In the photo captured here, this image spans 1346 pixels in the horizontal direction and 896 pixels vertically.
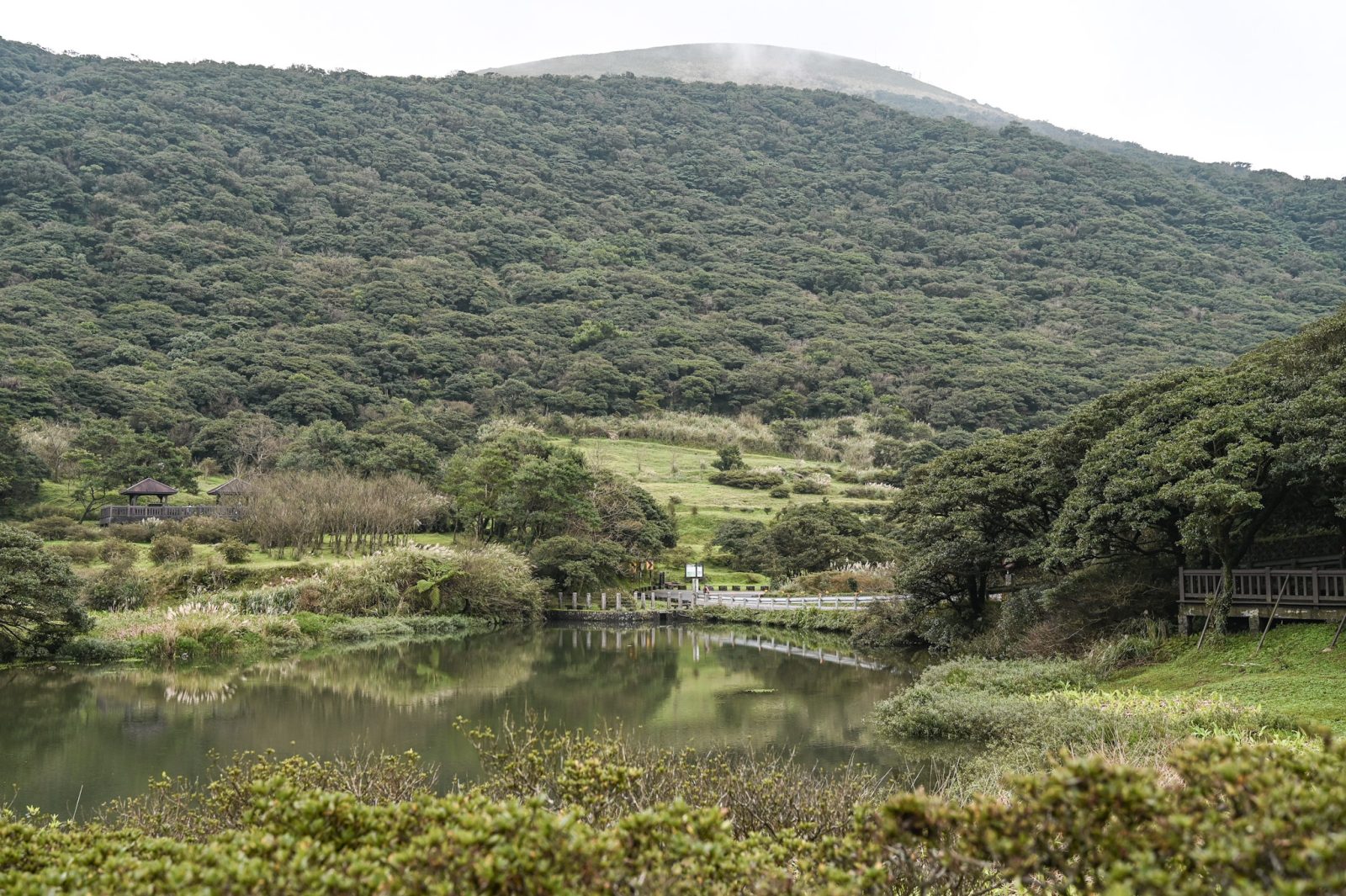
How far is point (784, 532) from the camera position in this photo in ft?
142

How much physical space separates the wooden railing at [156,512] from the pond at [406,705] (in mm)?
16023

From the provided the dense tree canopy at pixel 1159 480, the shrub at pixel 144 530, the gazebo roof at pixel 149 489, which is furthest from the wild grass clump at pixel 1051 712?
the gazebo roof at pixel 149 489

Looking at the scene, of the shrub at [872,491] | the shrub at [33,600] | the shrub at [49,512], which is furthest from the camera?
the shrub at [872,491]

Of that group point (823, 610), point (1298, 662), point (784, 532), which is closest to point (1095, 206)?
point (784, 532)

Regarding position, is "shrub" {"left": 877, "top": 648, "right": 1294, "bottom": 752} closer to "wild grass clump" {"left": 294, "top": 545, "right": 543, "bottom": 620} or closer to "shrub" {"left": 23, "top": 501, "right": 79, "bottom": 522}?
"wild grass clump" {"left": 294, "top": 545, "right": 543, "bottom": 620}

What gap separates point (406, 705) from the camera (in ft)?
59.3

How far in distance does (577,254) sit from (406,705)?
330 ft

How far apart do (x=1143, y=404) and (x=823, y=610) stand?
587 inches

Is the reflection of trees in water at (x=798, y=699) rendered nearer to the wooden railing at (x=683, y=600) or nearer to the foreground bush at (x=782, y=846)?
the wooden railing at (x=683, y=600)

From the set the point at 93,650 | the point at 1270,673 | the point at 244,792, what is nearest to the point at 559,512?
the point at 93,650

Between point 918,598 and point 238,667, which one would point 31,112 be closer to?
point 238,667

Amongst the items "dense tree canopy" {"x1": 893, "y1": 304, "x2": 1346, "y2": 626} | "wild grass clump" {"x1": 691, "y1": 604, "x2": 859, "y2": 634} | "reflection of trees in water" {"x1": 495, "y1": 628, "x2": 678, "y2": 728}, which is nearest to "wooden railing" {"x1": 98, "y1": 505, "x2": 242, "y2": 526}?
"reflection of trees in water" {"x1": 495, "y1": 628, "x2": 678, "y2": 728}

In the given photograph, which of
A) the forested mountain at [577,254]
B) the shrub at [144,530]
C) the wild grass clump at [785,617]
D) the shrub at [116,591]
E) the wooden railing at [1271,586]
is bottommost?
the wild grass clump at [785,617]

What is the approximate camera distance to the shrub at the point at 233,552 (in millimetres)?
32125
